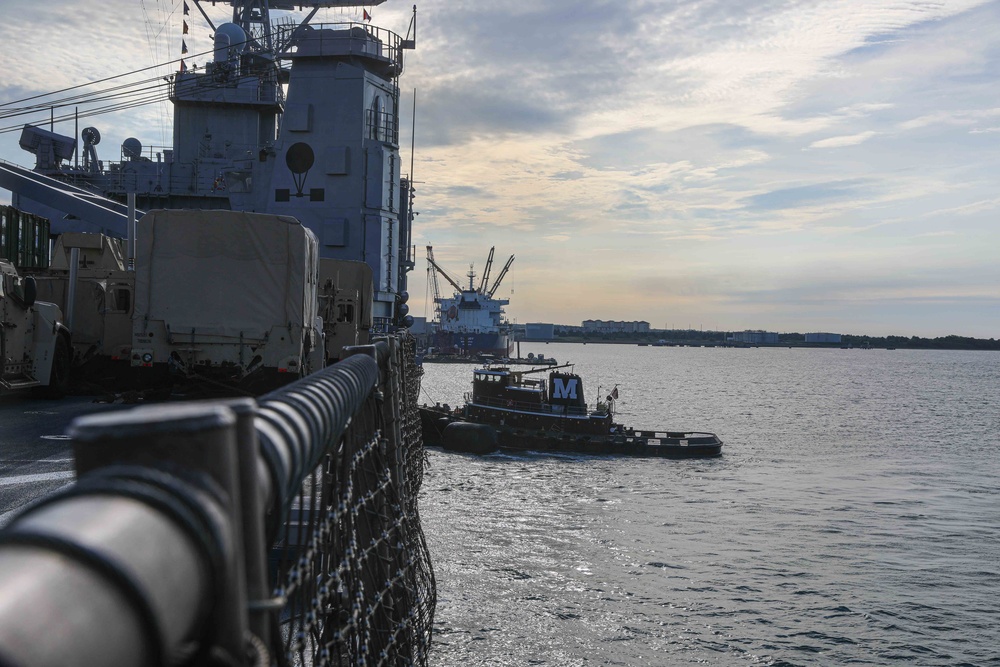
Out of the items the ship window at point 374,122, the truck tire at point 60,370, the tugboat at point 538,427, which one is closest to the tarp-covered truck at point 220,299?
the truck tire at point 60,370

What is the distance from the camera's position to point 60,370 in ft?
61.2

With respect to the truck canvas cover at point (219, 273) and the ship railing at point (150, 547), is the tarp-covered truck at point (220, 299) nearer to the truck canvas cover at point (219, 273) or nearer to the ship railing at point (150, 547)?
the truck canvas cover at point (219, 273)

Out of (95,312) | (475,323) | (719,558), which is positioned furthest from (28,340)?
(475,323)

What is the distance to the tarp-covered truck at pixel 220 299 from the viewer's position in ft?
56.5

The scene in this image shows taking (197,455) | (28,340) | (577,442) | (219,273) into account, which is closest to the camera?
(197,455)

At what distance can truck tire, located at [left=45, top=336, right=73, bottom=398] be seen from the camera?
1838cm

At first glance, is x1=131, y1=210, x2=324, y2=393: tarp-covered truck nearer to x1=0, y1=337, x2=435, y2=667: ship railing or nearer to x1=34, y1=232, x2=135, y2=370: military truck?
x1=34, y1=232, x2=135, y2=370: military truck

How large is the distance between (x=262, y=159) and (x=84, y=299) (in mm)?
22151

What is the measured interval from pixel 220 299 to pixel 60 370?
4647 mm

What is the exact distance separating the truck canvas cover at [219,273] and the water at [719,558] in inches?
328

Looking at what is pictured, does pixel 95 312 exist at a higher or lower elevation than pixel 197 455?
higher

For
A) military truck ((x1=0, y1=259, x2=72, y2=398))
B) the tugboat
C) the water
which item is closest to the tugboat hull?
the tugboat

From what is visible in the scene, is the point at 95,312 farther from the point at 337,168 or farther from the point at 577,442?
the point at 577,442

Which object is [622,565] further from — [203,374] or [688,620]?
[203,374]
